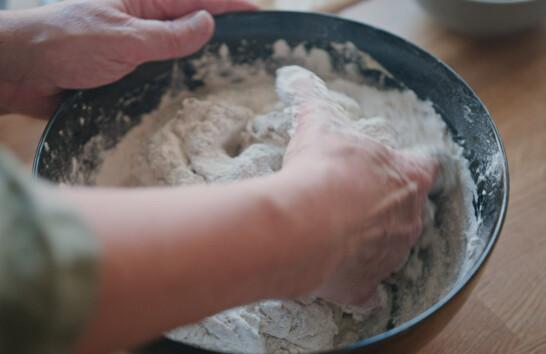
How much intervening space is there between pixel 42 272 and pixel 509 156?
71 cm

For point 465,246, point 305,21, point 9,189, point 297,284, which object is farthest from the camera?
point 305,21

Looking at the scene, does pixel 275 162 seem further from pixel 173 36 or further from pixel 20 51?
pixel 20 51

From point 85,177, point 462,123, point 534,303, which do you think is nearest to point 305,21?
point 462,123

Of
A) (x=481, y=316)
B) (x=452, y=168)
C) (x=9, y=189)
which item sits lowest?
(x=481, y=316)

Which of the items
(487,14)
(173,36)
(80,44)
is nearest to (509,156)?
(487,14)

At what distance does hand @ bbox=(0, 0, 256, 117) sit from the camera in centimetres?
69

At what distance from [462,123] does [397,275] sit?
0.66 ft

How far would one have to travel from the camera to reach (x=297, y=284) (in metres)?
0.44

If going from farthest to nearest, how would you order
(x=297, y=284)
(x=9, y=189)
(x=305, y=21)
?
1. (x=305, y=21)
2. (x=297, y=284)
3. (x=9, y=189)

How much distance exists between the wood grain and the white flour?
85 millimetres

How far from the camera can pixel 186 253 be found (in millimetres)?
369

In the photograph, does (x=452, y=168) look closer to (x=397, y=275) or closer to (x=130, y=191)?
(x=397, y=275)

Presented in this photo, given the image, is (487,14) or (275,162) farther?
(487,14)

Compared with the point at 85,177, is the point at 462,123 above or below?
above
